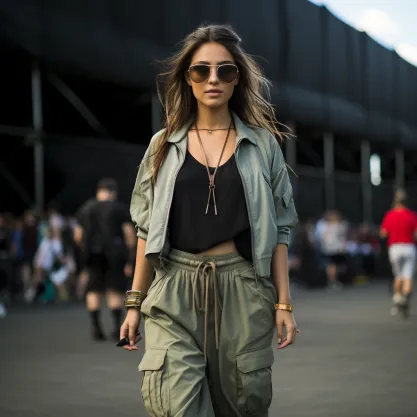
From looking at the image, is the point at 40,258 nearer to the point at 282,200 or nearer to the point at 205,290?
the point at 282,200

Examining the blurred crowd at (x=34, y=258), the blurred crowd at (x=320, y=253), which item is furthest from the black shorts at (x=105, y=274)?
the blurred crowd at (x=320, y=253)

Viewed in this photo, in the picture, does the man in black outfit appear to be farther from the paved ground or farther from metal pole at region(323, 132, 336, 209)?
metal pole at region(323, 132, 336, 209)

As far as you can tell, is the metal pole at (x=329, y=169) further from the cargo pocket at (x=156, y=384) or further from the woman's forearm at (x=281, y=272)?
the cargo pocket at (x=156, y=384)

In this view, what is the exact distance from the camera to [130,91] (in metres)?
22.8

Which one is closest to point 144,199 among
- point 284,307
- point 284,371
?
point 284,307

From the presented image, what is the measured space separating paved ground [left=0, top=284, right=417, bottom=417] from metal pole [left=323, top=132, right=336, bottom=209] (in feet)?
52.6

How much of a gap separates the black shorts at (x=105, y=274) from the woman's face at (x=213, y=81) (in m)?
8.02

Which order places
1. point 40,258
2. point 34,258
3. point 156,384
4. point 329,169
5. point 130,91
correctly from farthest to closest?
point 329,169, point 130,91, point 34,258, point 40,258, point 156,384

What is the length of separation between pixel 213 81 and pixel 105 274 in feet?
27.4

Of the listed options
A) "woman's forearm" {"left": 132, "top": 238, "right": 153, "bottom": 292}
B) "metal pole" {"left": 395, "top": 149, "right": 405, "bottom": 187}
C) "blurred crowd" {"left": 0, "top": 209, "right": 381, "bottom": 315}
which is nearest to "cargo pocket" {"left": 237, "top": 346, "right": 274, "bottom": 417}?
"woman's forearm" {"left": 132, "top": 238, "right": 153, "bottom": 292}

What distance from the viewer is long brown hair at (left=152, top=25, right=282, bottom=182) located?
3.89 metres

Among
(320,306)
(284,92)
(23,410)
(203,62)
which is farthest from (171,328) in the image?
(284,92)

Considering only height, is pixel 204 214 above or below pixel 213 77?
below

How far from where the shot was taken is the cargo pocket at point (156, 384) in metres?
3.66
